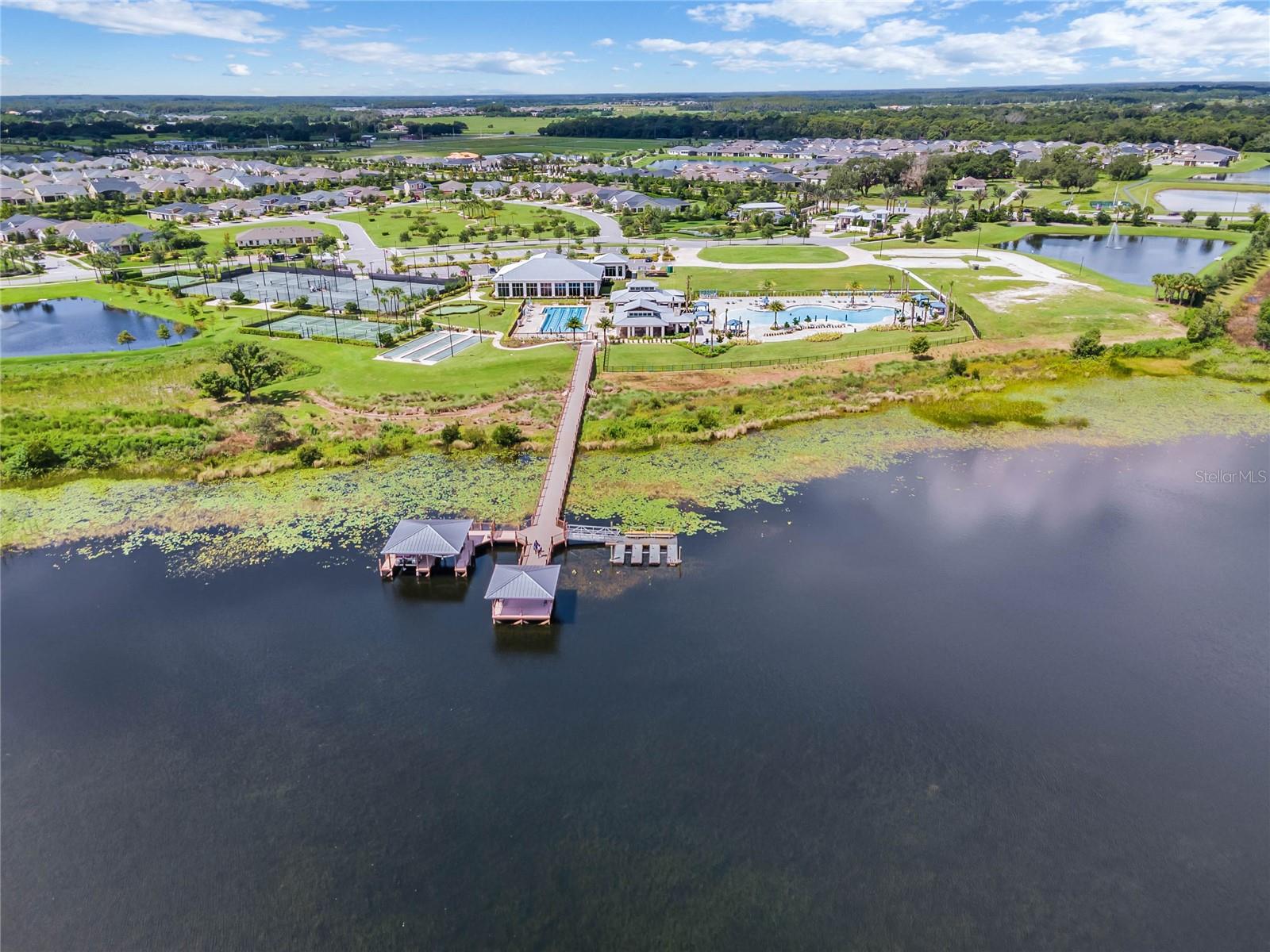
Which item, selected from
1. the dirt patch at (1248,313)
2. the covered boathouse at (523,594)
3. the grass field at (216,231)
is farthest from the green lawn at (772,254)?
the covered boathouse at (523,594)

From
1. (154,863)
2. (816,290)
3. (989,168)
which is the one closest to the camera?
(154,863)

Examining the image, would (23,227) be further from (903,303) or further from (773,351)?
(903,303)

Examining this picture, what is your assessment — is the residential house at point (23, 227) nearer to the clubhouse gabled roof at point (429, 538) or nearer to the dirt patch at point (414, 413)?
the dirt patch at point (414, 413)

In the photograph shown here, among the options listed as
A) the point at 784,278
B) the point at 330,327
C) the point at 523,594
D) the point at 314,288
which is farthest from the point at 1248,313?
the point at 314,288

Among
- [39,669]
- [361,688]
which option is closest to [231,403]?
[39,669]

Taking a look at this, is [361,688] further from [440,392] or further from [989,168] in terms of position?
[989,168]

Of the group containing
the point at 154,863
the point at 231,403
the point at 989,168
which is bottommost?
the point at 154,863

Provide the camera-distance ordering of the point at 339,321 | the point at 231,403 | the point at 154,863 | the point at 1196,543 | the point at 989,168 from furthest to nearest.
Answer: the point at 989,168
the point at 339,321
the point at 231,403
the point at 1196,543
the point at 154,863

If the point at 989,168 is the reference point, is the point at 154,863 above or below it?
below
